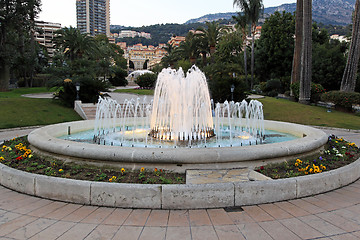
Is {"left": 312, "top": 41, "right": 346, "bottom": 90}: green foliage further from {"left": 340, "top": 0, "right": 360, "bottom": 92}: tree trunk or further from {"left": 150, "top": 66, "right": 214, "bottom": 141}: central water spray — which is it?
{"left": 150, "top": 66, "right": 214, "bottom": 141}: central water spray

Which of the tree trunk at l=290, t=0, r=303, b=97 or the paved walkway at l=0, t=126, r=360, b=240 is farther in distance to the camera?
the tree trunk at l=290, t=0, r=303, b=97

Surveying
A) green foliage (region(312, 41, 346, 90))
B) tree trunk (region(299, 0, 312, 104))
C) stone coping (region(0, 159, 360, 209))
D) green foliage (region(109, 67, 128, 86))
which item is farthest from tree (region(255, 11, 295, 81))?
stone coping (region(0, 159, 360, 209))

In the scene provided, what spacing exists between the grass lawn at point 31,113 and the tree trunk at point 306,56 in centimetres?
1955

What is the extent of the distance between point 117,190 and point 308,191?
10.7ft

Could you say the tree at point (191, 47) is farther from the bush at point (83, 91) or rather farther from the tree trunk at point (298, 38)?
the bush at point (83, 91)

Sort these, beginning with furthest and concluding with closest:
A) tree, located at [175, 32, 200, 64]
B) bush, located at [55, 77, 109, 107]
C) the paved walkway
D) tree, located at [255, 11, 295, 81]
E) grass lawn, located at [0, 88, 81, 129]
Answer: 1. tree, located at [175, 32, 200, 64]
2. tree, located at [255, 11, 295, 81]
3. bush, located at [55, 77, 109, 107]
4. grass lawn, located at [0, 88, 81, 129]
5. the paved walkway

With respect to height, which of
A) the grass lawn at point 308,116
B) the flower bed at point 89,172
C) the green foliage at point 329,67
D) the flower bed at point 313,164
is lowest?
the grass lawn at point 308,116

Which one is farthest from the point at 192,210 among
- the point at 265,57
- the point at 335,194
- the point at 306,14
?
the point at 265,57

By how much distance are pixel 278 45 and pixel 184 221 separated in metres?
41.7

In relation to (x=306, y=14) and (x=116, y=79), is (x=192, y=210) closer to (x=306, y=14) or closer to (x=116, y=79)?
(x=306, y=14)

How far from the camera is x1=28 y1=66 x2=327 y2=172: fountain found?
4.90m

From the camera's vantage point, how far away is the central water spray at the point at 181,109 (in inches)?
340

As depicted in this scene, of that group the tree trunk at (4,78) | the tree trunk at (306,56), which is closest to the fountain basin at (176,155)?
the tree trunk at (306,56)

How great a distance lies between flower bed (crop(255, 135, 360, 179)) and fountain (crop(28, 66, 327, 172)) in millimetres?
170
